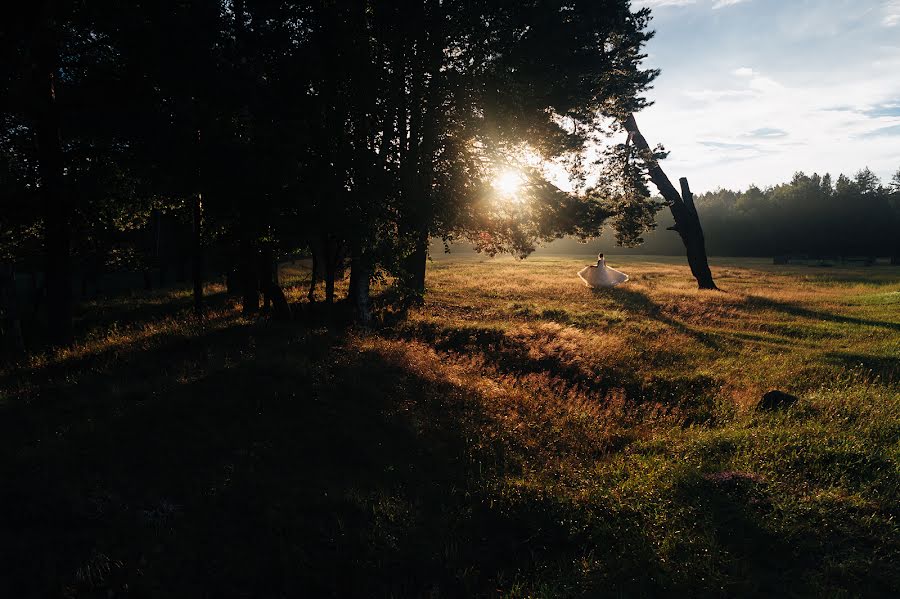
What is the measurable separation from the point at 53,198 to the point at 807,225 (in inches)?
3675

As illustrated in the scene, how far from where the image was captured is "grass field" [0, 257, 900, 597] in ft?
15.1

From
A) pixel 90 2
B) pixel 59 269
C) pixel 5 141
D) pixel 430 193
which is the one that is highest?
pixel 90 2

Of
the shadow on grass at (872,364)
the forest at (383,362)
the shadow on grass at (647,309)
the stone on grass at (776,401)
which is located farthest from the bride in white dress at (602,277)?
the stone on grass at (776,401)

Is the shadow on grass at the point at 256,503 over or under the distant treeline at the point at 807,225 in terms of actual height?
under

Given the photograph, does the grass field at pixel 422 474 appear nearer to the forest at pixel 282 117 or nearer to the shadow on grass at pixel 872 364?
the shadow on grass at pixel 872 364

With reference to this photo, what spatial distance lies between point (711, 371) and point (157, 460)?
1149cm

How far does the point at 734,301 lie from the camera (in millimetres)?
23172

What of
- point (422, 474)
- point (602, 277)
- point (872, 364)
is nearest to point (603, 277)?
point (602, 277)

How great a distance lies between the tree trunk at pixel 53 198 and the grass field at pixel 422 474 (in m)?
1.29

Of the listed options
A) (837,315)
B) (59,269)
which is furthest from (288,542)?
(837,315)

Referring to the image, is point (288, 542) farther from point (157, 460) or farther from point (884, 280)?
point (884, 280)

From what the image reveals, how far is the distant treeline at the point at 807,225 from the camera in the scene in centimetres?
6938

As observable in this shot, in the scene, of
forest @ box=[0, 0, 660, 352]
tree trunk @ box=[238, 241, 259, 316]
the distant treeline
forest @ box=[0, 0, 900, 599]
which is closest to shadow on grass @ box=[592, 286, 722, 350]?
forest @ box=[0, 0, 900, 599]

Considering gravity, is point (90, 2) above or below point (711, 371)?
above
